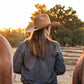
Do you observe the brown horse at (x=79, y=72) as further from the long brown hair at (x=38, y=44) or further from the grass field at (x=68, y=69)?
the grass field at (x=68, y=69)

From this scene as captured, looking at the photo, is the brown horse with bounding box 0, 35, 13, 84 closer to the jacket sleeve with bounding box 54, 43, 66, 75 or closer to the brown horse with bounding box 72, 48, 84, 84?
the brown horse with bounding box 72, 48, 84, 84

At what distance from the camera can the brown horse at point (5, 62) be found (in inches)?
34.4

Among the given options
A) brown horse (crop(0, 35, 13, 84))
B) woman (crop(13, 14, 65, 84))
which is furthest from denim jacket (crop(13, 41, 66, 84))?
brown horse (crop(0, 35, 13, 84))

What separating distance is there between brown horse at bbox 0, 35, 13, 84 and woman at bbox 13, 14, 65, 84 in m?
1.59

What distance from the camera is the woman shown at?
249cm

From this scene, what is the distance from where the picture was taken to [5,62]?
881 millimetres

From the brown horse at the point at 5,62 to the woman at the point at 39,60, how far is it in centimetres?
159

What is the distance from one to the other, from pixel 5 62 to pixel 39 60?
1.63 m

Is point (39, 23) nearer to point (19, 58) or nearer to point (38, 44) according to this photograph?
point (38, 44)

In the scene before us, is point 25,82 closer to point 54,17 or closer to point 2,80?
point 2,80

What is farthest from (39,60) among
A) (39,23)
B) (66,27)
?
(66,27)

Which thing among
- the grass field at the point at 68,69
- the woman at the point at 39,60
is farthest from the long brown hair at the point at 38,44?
the grass field at the point at 68,69

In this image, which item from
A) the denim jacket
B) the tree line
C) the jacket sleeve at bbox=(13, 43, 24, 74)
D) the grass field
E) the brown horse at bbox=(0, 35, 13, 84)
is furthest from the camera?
the tree line

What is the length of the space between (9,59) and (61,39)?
85.4 feet
